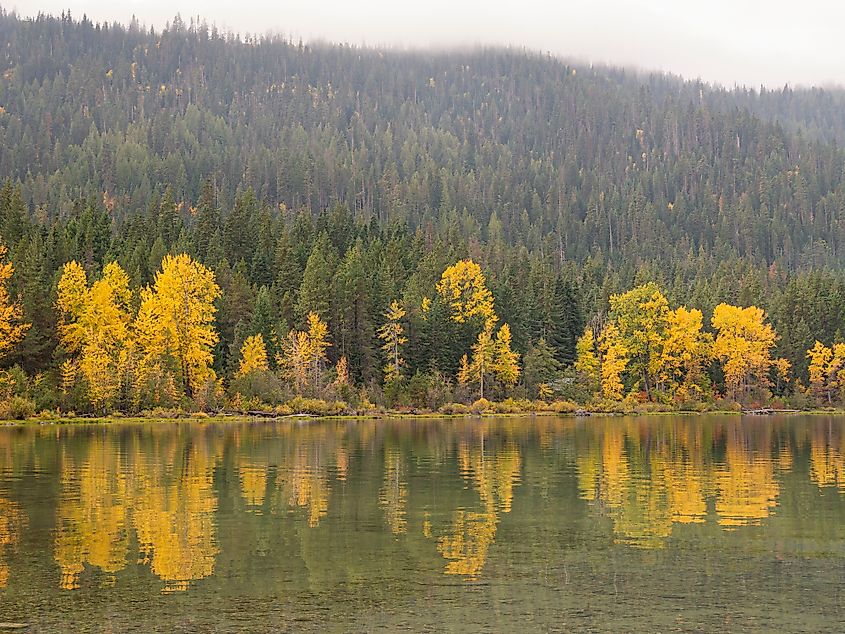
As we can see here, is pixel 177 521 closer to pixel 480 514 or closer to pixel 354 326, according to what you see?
pixel 480 514

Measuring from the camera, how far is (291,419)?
3693 inches

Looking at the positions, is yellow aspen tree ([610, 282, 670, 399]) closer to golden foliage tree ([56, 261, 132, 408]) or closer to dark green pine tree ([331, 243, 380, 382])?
dark green pine tree ([331, 243, 380, 382])

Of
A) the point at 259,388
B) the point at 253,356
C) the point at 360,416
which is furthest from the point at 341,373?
the point at 259,388

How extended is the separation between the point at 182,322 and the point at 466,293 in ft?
123

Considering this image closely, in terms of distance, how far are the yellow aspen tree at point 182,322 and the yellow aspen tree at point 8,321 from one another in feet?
36.4

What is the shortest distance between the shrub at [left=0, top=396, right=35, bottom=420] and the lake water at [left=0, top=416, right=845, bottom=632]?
2732 centimetres

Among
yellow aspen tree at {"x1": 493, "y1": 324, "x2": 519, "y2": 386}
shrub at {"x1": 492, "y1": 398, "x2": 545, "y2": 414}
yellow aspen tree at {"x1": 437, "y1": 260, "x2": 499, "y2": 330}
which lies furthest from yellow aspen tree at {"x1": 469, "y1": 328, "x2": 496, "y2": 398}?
yellow aspen tree at {"x1": 437, "y1": 260, "x2": 499, "y2": 330}

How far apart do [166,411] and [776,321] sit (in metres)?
84.0

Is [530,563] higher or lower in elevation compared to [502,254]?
lower

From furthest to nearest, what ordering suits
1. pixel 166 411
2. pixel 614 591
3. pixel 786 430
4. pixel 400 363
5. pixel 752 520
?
pixel 400 363
pixel 166 411
pixel 786 430
pixel 752 520
pixel 614 591

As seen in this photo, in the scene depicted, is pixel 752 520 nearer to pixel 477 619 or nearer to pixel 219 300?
pixel 477 619

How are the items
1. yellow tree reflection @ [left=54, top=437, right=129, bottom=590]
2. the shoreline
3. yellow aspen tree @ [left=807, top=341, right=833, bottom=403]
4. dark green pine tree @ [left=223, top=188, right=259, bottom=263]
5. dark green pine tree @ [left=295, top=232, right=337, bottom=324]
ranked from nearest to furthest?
1. yellow tree reflection @ [left=54, top=437, right=129, bottom=590]
2. the shoreline
3. dark green pine tree @ [left=295, top=232, right=337, bottom=324]
4. yellow aspen tree @ [left=807, top=341, right=833, bottom=403]
5. dark green pine tree @ [left=223, top=188, right=259, bottom=263]

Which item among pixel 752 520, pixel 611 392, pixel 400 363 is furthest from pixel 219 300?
pixel 752 520

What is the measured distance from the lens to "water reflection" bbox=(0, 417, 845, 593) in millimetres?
24688
